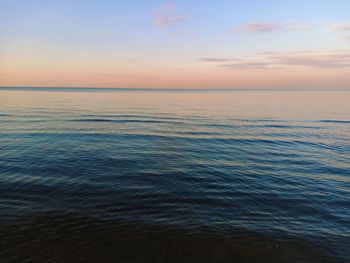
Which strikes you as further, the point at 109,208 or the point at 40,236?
the point at 109,208

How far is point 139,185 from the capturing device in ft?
56.2

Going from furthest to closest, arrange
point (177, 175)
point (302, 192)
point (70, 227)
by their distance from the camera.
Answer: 1. point (177, 175)
2. point (302, 192)
3. point (70, 227)

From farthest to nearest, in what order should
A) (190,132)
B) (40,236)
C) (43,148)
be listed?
(190,132) → (43,148) → (40,236)

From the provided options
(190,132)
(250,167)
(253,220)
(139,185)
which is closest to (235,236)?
(253,220)

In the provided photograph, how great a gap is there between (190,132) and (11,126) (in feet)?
98.4

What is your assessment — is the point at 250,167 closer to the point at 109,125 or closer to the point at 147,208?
the point at 147,208

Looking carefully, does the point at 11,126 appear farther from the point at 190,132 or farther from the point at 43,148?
the point at 190,132

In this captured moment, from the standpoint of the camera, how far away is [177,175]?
19453 mm

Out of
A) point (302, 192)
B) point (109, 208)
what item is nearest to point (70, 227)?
point (109, 208)

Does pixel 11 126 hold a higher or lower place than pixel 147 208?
higher

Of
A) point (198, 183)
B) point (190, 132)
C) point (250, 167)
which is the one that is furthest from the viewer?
point (190, 132)

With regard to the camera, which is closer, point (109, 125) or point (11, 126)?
point (11, 126)

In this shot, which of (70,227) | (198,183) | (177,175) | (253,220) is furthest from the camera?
(177,175)

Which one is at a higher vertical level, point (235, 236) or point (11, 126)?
point (11, 126)
